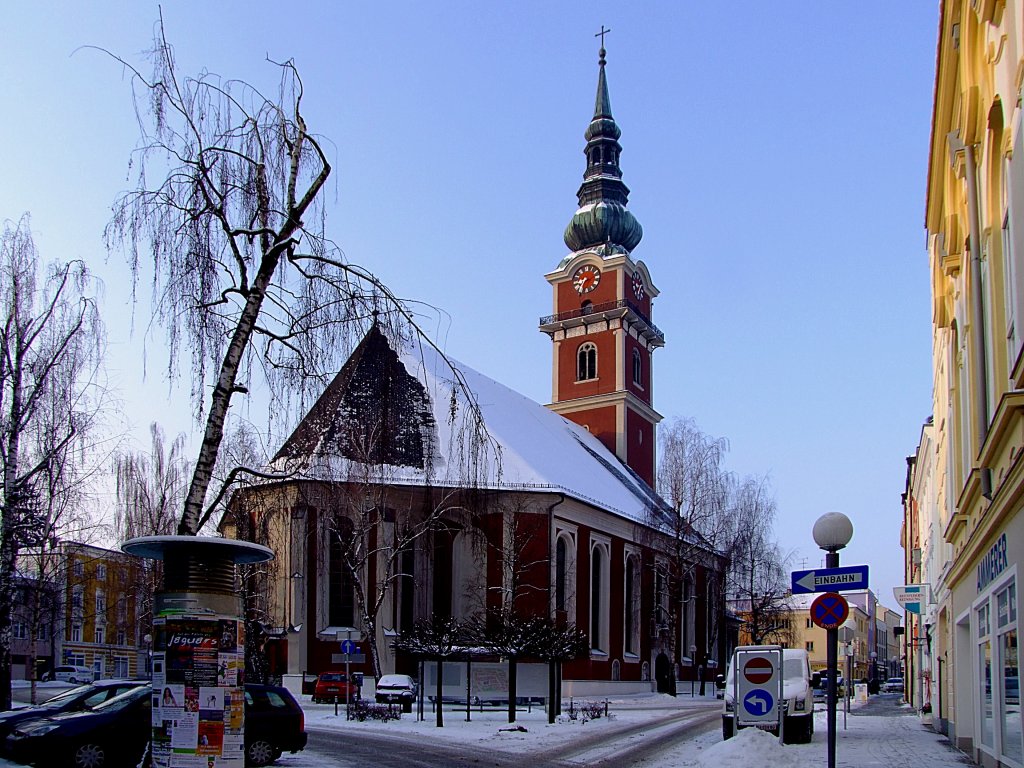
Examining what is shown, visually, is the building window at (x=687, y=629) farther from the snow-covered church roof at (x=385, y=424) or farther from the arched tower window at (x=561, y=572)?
the snow-covered church roof at (x=385, y=424)

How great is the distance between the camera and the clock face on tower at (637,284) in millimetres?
61875

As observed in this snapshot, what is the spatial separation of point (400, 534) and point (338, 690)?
6093mm

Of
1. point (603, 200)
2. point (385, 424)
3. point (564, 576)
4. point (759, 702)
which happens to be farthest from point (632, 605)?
point (385, 424)

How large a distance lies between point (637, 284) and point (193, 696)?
177ft

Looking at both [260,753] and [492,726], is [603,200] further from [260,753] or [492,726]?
[260,753]

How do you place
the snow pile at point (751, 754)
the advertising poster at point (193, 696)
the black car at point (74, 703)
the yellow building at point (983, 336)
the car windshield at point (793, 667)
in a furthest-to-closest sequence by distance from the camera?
1. the car windshield at point (793, 667)
2. the snow pile at point (751, 754)
3. the black car at point (74, 703)
4. the yellow building at point (983, 336)
5. the advertising poster at point (193, 696)

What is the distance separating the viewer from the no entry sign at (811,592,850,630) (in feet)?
40.6

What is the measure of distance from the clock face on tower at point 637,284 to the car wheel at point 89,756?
5020 cm

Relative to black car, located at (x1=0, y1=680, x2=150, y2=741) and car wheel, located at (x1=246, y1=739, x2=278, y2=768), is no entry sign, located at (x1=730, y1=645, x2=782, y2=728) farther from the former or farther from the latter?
black car, located at (x1=0, y1=680, x2=150, y2=741)

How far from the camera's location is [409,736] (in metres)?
22.1

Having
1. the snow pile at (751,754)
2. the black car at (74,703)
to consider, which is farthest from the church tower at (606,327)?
the black car at (74,703)

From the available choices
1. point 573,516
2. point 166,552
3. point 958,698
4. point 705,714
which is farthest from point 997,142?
point 573,516

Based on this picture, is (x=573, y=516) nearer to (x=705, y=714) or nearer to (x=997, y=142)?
(x=705, y=714)

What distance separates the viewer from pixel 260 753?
52.1 feet
